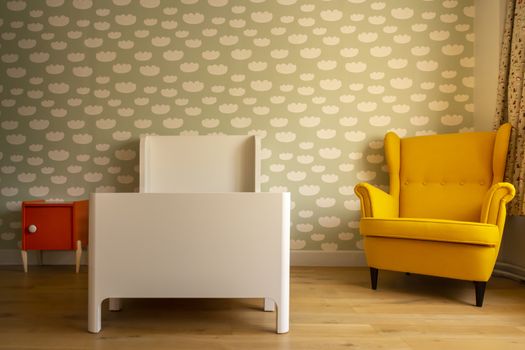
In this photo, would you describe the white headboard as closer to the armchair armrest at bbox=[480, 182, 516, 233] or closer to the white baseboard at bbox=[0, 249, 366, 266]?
the white baseboard at bbox=[0, 249, 366, 266]

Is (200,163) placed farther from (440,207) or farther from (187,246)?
(440,207)

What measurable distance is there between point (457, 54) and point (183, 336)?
273 cm

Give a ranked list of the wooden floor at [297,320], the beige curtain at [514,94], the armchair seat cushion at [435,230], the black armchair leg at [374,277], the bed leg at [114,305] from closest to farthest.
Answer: the wooden floor at [297,320], the bed leg at [114,305], the armchair seat cushion at [435,230], the black armchair leg at [374,277], the beige curtain at [514,94]

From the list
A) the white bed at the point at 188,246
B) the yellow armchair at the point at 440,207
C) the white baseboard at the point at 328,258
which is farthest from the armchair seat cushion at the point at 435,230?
the white bed at the point at 188,246

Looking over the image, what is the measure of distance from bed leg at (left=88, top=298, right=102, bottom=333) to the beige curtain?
2.31 metres

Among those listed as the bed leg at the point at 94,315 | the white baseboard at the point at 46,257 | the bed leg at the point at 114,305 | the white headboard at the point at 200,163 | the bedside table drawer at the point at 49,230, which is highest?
the white headboard at the point at 200,163

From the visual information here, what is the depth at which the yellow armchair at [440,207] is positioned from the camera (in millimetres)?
2062

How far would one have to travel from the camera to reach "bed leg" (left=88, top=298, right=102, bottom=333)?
5.23ft

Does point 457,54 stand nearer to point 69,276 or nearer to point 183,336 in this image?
point 183,336

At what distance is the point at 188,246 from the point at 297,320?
59cm

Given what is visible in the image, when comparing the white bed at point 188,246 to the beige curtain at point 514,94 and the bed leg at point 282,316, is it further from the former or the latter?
the beige curtain at point 514,94

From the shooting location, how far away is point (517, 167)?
2516 mm

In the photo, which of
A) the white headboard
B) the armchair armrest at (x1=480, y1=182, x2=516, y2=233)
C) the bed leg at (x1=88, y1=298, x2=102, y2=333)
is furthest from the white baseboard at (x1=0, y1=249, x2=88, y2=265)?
the armchair armrest at (x1=480, y1=182, x2=516, y2=233)

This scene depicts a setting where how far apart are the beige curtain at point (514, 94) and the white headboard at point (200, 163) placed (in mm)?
1667
